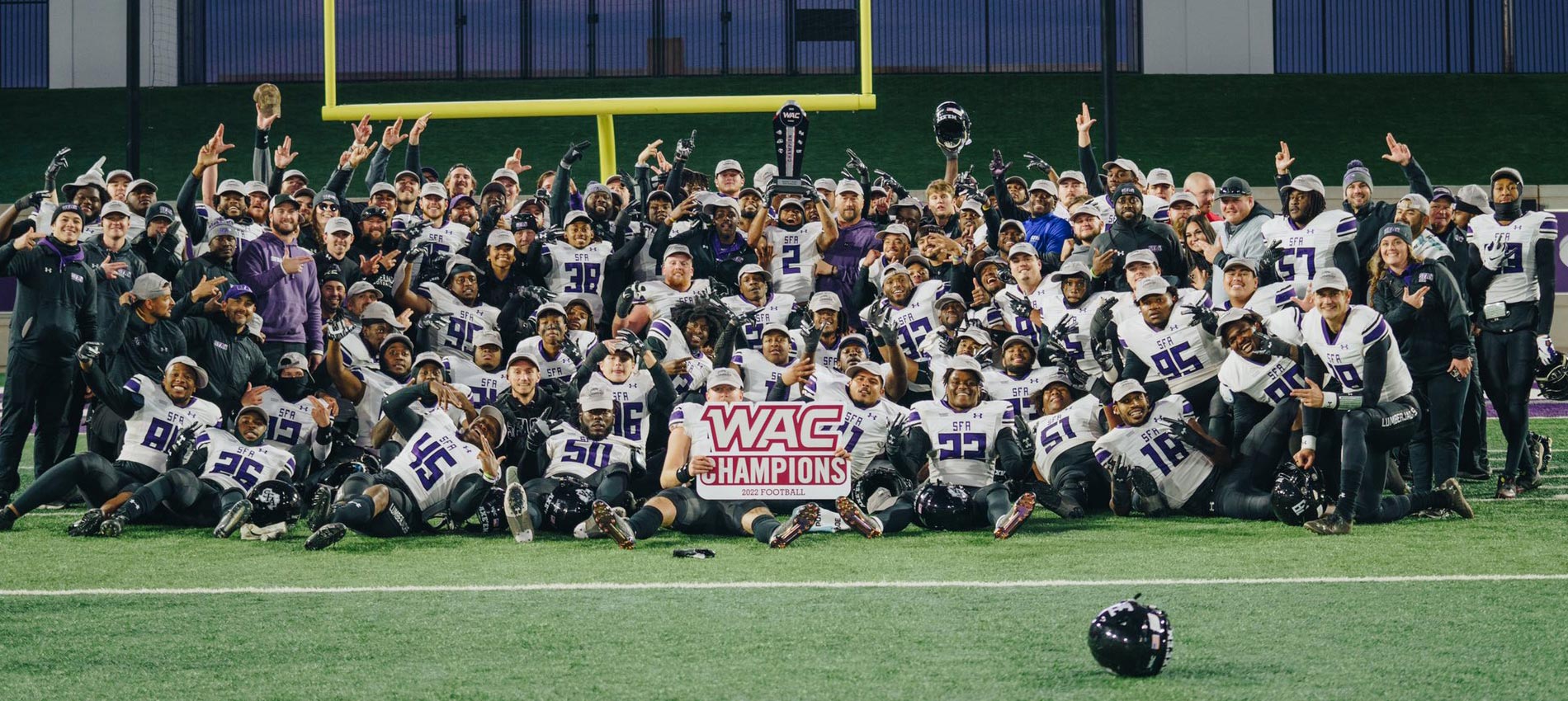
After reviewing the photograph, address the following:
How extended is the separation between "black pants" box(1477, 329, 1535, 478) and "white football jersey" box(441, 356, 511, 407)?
6.02 m

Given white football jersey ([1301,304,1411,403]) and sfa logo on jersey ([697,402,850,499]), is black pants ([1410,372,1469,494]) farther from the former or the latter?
sfa logo on jersey ([697,402,850,499])

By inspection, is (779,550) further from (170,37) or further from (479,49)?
(170,37)

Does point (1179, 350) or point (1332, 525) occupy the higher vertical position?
point (1179, 350)

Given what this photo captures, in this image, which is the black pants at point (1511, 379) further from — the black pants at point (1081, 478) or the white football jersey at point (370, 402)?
the white football jersey at point (370, 402)

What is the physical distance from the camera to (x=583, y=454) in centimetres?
936

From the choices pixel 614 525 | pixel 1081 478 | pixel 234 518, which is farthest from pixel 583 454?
pixel 1081 478

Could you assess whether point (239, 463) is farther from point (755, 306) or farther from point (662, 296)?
point (755, 306)

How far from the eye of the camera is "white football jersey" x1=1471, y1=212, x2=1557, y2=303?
10273 mm

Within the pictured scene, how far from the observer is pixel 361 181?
2303 cm

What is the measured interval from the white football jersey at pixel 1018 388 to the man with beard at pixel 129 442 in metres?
4.50

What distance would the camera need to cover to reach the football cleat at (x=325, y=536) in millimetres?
8219

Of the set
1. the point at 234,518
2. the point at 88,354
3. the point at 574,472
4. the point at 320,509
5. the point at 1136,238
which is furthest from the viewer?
the point at 1136,238

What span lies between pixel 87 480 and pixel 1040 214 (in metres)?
6.56

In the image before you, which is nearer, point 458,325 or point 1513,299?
point 1513,299
